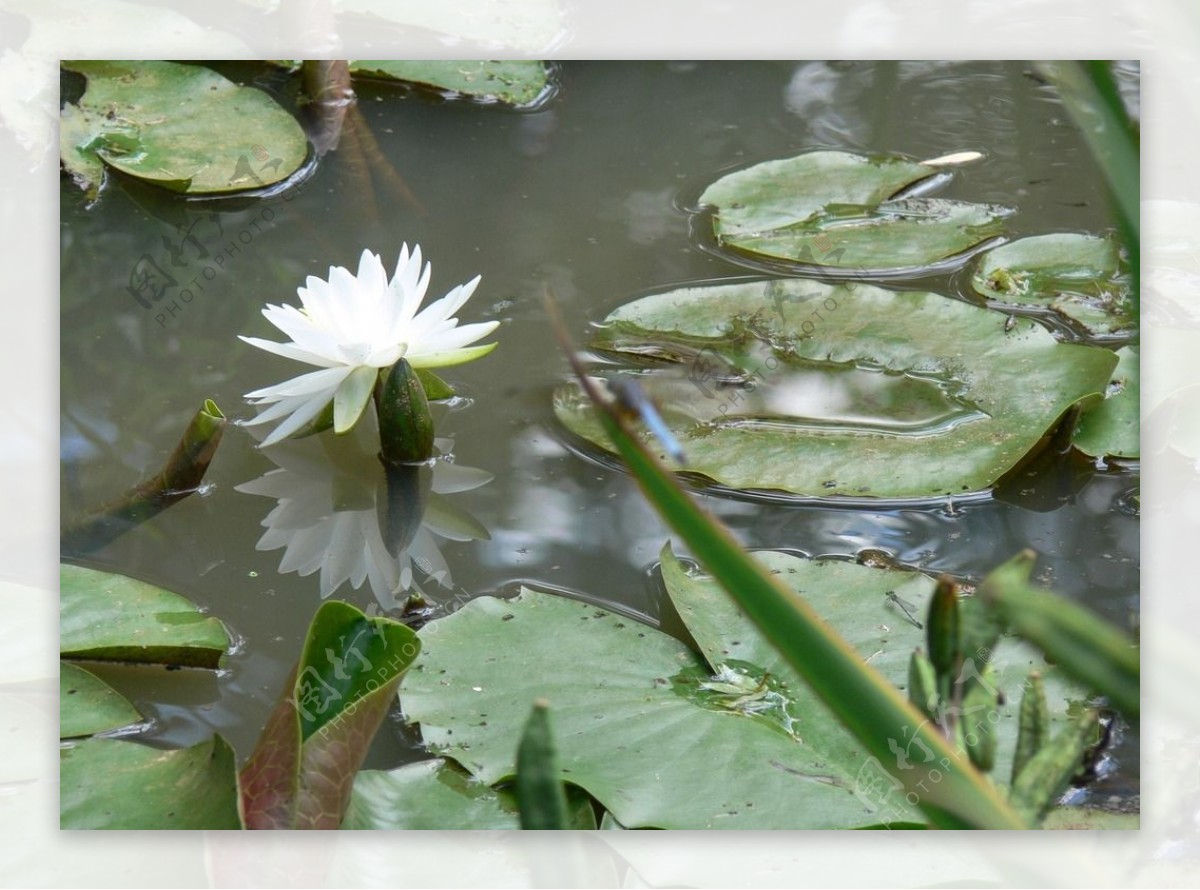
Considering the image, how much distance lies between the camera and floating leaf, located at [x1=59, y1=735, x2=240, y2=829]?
3.01ft

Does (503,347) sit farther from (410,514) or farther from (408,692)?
(408,692)

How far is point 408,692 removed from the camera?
0.94 m

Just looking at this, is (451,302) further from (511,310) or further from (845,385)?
(845,385)

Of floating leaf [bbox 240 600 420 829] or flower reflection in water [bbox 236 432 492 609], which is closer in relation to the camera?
floating leaf [bbox 240 600 420 829]

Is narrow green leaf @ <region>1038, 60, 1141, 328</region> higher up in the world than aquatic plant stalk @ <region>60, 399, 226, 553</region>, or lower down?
higher up

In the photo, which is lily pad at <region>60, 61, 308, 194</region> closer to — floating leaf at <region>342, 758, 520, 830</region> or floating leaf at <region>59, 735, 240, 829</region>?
floating leaf at <region>59, 735, 240, 829</region>

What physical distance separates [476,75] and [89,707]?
43.1 inches

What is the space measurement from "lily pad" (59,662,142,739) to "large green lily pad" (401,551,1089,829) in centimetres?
25

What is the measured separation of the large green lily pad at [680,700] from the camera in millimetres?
Result: 900

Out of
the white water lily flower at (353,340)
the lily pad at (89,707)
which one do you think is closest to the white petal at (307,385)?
the white water lily flower at (353,340)

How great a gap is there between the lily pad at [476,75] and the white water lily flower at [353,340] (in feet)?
1.33

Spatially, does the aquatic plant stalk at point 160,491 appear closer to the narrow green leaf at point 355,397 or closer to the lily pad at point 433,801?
the narrow green leaf at point 355,397

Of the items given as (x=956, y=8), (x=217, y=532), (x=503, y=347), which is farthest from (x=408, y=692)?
(x=956, y=8)

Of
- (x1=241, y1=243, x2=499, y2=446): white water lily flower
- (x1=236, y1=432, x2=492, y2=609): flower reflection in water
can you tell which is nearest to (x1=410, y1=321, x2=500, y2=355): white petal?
(x1=241, y1=243, x2=499, y2=446): white water lily flower
